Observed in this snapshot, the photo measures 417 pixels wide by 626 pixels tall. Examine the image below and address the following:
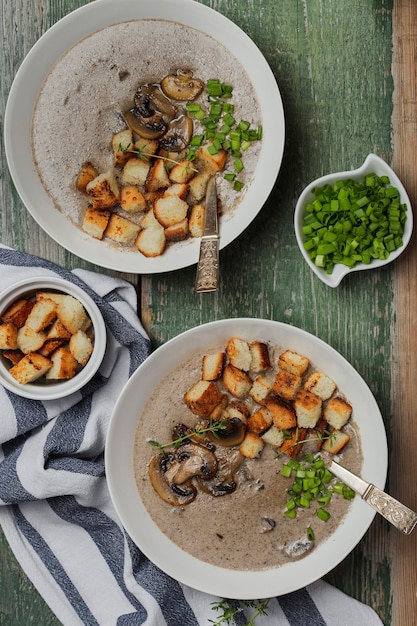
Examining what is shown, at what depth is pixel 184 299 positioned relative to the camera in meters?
2.18

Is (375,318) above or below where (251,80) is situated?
below

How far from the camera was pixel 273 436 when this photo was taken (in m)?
2.00

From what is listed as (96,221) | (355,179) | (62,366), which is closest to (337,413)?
(355,179)

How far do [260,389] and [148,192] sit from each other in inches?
26.6

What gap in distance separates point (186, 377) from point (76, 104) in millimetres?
869

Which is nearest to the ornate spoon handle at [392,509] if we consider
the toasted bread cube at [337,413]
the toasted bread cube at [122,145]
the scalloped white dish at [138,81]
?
the toasted bread cube at [337,413]

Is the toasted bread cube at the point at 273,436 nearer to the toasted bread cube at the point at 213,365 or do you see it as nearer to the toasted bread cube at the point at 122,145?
the toasted bread cube at the point at 213,365

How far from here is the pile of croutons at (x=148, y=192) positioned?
2.04 m

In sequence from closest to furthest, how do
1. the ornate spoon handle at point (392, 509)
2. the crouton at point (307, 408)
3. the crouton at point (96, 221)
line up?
the ornate spoon handle at point (392, 509) < the crouton at point (307, 408) < the crouton at point (96, 221)

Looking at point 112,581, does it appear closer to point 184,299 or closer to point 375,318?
point 184,299

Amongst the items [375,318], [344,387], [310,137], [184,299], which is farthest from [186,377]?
[310,137]

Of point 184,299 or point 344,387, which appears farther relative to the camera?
point 184,299

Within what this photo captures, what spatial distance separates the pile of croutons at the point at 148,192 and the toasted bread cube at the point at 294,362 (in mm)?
444

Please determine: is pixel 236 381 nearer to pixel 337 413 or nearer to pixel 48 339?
pixel 337 413
